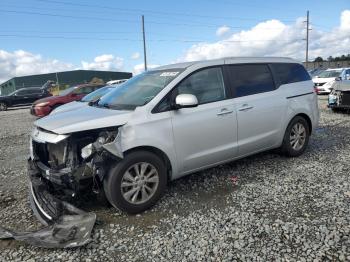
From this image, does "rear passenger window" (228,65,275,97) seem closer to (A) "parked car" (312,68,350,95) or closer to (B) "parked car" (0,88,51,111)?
(A) "parked car" (312,68,350,95)

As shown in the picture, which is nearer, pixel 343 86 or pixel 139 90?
pixel 139 90

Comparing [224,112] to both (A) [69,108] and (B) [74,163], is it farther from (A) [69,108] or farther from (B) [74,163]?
(A) [69,108]

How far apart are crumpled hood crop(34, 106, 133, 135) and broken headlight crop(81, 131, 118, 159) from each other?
0.11 meters

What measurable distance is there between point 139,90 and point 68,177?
1.65m

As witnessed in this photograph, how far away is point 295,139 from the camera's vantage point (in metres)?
5.89

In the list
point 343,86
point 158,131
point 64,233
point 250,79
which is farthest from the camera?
point 343,86

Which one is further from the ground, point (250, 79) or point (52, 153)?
point (250, 79)

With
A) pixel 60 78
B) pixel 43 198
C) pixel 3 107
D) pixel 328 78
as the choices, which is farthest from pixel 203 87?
pixel 60 78

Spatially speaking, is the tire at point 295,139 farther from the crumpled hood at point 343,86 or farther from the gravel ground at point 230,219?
the crumpled hood at point 343,86

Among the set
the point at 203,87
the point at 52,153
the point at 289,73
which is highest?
the point at 289,73

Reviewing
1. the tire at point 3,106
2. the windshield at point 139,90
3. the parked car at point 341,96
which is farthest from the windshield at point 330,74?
the tire at point 3,106

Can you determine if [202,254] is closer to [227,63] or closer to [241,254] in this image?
[241,254]

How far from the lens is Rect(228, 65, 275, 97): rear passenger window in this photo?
4969mm

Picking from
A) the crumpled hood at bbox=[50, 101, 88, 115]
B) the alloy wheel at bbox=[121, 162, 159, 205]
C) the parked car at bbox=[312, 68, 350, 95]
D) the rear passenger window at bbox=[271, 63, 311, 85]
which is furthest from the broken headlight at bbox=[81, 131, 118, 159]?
the parked car at bbox=[312, 68, 350, 95]
